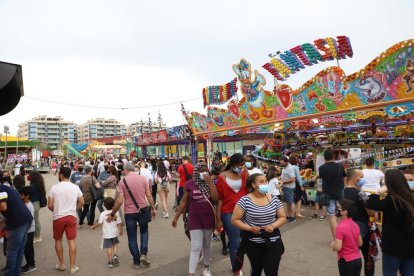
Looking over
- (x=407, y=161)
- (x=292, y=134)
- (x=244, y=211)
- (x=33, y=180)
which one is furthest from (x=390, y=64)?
(x=33, y=180)

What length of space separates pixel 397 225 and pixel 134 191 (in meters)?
3.53

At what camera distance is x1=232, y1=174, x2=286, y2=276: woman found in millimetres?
3105

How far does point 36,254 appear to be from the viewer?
18.4 ft

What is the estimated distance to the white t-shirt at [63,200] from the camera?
15.2ft

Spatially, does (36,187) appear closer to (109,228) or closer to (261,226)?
(109,228)

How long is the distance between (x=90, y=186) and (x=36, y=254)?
2050 millimetres

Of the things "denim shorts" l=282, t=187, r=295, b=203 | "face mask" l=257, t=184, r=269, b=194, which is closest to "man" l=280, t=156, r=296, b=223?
"denim shorts" l=282, t=187, r=295, b=203

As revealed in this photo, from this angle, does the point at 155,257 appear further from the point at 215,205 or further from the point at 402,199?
the point at 402,199

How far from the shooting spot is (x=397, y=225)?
276 cm

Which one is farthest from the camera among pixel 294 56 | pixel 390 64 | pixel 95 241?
pixel 294 56

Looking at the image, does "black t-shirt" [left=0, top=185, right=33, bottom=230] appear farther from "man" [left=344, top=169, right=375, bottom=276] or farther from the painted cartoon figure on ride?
the painted cartoon figure on ride

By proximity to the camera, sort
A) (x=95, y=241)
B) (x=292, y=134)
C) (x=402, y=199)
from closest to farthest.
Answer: (x=402, y=199)
(x=95, y=241)
(x=292, y=134)

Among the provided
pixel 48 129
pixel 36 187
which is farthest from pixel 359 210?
pixel 48 129

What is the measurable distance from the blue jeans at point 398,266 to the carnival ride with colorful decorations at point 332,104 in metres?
6.25
